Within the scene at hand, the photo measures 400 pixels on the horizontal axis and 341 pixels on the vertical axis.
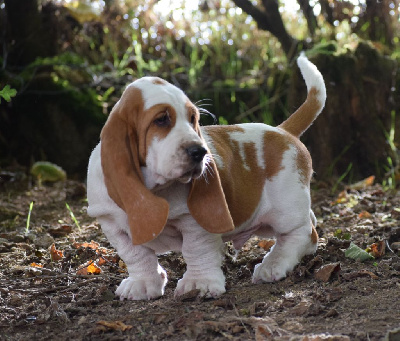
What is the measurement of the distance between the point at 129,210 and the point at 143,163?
0.24 metres

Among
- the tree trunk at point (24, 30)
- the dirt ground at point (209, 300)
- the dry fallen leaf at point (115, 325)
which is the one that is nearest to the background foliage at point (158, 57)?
the tree trunk at point (24, 30)

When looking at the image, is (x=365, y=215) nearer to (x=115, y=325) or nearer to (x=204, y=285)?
(x=204, y=285)

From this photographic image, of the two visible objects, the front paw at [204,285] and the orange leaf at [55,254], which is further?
the orange leaf at [55,254]

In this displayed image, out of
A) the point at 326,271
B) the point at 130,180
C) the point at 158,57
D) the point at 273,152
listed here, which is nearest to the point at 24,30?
the point at 158,57

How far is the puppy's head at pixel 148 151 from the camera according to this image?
288 cm

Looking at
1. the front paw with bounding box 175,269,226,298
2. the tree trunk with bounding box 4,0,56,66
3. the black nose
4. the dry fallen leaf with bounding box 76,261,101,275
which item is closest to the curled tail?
the front paw with bounding box 175,269,226,298

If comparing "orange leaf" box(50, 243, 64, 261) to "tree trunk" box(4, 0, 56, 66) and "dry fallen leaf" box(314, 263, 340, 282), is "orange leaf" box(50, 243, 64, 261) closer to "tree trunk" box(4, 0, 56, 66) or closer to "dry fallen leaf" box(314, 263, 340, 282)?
"dry fallen leaf" box(314, 263, 340, 282)

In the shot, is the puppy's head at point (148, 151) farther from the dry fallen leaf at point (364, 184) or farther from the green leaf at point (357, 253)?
the dry fallen leaf at point (364, 184)

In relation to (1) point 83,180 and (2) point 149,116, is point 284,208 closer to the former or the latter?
(2) point 149,116

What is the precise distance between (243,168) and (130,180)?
0.80m

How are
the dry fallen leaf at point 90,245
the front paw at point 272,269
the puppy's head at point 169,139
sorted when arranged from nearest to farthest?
the puppy's head at point 169,139 < the front paw at point 272,269 < the dry fallen leaf at point 90,245

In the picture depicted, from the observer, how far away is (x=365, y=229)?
443cm

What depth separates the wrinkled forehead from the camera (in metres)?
2.97

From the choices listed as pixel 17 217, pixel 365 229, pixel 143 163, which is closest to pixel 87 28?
pixel 17 217
